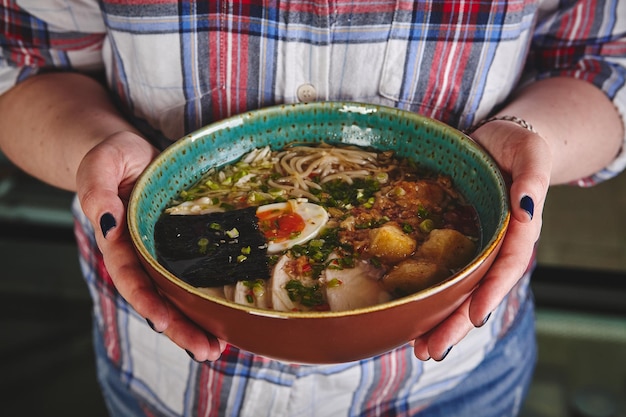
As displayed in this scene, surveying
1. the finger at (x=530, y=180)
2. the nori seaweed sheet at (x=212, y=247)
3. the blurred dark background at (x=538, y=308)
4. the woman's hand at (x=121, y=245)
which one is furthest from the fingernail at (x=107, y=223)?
the blurred dark background at (x=538, y=308)

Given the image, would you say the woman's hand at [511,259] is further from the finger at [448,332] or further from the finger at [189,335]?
the finger at [189,335]

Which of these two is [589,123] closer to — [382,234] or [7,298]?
[382,234]

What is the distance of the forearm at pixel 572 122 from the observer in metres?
1.71

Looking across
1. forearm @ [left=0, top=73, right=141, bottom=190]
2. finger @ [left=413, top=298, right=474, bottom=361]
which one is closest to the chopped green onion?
finger @ [left=413, top=298, right=474, bottom=361]

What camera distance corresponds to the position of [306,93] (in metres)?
1.69

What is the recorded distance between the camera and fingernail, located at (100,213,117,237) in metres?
1.29

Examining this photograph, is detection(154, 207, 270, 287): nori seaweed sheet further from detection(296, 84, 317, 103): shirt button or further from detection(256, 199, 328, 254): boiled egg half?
detection(296, 84, 317, 103): shirt button

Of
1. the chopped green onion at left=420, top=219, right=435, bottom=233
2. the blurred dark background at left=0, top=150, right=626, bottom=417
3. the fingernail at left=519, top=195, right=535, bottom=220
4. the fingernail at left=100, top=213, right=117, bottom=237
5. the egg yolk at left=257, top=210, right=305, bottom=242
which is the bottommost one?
the blurred dark background at left=0, top=150, right=626, bottom=417

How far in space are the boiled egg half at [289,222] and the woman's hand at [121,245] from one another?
26 centimetres

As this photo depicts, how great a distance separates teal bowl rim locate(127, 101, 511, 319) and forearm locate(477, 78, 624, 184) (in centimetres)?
31

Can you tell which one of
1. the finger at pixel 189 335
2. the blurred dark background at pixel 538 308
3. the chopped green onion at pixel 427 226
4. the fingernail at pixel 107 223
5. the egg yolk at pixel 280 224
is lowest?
the blurred dark background at pixel 538 308

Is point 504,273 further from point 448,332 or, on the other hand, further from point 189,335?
point 189,335

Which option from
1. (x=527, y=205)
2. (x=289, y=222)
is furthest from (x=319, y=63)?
(x=527, y=205)

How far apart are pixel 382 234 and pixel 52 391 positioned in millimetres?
2802
